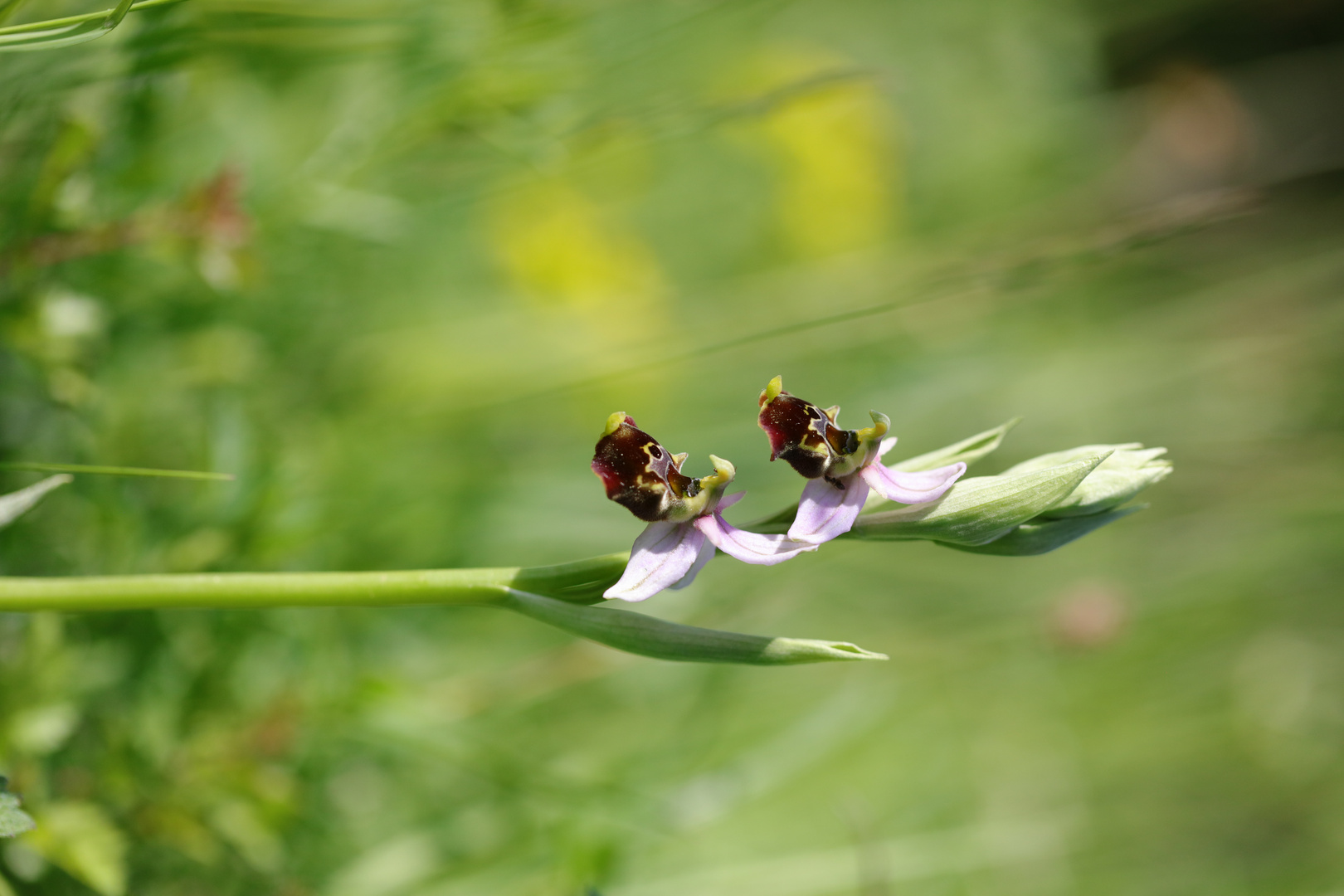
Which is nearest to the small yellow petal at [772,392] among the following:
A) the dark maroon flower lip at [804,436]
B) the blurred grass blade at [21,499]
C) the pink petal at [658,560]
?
the dark maroon flower lip at [804,436]

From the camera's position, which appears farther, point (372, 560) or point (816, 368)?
point (816, 368)

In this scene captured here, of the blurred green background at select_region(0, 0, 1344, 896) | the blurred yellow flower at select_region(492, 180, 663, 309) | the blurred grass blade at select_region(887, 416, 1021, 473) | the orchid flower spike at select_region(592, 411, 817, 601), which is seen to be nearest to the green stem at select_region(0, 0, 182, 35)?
the blurred green background at select_region(0, 0, 1344, 896)

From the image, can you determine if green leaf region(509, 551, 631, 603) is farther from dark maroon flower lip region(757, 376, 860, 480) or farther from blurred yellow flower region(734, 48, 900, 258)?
blurred yellow flower region(734, 48, 900, 258)

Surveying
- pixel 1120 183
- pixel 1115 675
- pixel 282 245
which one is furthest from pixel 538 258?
pixel 1120 183

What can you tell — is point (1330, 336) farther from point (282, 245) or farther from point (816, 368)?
point (282, 245)

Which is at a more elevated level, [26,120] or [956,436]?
[26,120]

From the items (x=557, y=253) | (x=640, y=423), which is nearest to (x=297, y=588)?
(x=640, y=423)
